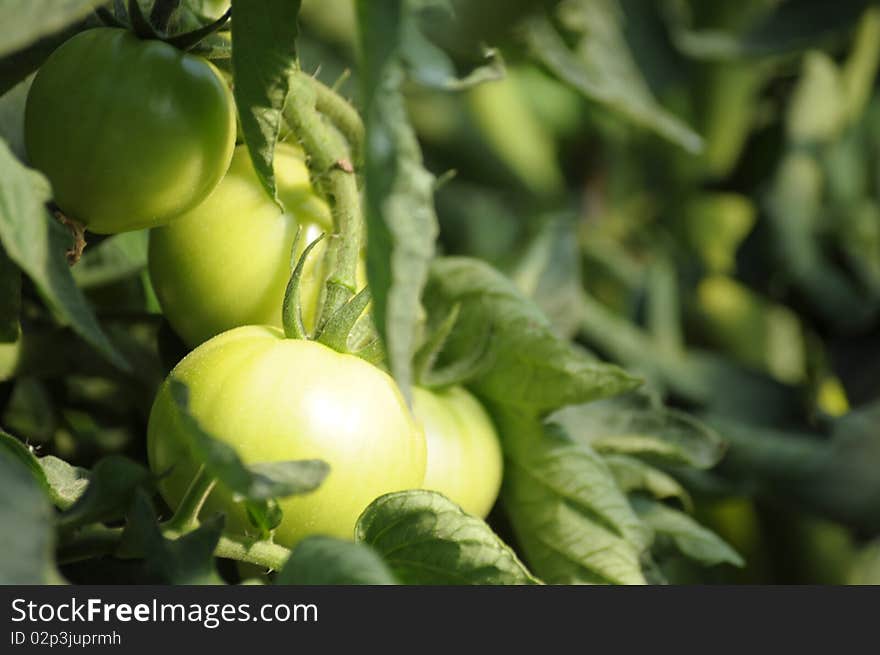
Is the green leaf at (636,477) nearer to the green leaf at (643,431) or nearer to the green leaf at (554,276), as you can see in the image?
the green leaf at (643,431)

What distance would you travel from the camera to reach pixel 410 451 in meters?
0.37

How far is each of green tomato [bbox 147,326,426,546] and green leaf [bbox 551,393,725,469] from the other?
0.45ft

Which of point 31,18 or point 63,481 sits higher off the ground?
point 31,18

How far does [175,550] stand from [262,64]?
147mm

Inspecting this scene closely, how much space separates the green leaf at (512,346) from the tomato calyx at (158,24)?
0.55ft

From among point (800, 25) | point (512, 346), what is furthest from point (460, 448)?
point (800, 25)

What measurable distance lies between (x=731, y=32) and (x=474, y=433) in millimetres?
768

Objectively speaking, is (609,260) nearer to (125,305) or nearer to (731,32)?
(731,32)

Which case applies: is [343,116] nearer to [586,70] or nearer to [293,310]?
[293,310]

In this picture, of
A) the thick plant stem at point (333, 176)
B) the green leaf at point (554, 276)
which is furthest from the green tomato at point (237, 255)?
the green leaf at point (554, 276)

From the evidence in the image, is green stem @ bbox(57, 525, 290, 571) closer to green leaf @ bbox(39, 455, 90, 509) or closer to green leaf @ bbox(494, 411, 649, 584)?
green leaf @ bbox(39, 455, 90, 509)

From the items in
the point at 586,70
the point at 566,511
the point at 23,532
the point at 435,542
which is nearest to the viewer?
the point at 23,532

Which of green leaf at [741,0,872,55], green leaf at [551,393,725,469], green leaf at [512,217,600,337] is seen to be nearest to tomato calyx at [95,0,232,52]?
green leaf at [551,393,725,469]

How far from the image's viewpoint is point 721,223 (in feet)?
3.56
